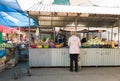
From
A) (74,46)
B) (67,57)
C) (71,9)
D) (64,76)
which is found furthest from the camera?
(67,57)

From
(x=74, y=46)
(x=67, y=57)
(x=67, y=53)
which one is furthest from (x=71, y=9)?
(x=67, y=57)

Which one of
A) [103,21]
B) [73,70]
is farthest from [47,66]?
[103,21]

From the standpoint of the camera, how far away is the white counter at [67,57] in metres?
12.8

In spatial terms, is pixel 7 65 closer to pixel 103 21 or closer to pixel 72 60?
pixel 72 60

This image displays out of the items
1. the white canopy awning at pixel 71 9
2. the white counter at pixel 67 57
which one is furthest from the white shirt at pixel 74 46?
the white canopy awning at pixel 71 9

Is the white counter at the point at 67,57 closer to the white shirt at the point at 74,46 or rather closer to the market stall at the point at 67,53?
the market stall at the point at 67,53

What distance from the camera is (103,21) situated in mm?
16203

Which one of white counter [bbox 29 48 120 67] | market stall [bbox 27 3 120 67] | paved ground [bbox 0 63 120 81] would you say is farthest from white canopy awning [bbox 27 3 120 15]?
paved ground [bbox 0 63 120 81]

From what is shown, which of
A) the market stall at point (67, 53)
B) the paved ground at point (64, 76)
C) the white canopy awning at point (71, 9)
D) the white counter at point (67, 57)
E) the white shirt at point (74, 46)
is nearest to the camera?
the paved ground at point (64, 76)

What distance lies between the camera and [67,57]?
13.0 m

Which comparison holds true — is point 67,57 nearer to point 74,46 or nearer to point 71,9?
point 74,46

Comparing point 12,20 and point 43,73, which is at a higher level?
point 12,20

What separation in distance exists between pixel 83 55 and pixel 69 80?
3.63m

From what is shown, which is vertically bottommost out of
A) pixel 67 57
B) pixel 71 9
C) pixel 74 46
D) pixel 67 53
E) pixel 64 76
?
pixel 64 76
